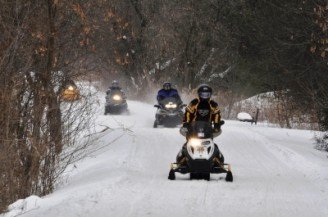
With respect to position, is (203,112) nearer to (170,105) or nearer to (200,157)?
(200,157)

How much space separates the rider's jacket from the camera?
13.5 metres

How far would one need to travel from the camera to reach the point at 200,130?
1295cm

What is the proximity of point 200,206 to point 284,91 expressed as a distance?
18.6 metres

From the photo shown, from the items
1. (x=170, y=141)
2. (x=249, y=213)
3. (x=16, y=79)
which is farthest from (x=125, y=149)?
(x=249, y=213)

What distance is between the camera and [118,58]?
42.6ft

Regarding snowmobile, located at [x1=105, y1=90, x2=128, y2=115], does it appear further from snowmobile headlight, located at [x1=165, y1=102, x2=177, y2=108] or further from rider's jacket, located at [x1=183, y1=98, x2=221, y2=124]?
rider's jacket, located at [x1=183, y1=98, x2=221, y2=124]

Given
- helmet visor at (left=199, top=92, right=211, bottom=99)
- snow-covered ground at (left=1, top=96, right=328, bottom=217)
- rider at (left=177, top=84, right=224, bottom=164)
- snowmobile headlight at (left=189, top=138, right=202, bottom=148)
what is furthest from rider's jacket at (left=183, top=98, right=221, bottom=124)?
snow-covered ground at (left=1, top=96, right=328, bottom=217)

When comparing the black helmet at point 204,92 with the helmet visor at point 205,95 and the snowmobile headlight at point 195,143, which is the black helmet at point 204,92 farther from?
the snowmobile headlight at point 195,143

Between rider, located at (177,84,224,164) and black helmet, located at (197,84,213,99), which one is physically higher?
black helmet, located at (197,84,213,99)

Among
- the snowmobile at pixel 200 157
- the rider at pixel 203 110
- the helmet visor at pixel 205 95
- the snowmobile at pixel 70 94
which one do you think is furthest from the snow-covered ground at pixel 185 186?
the helmet visor at pixel 205 95

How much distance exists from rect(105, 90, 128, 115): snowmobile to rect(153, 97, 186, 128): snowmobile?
7835mm

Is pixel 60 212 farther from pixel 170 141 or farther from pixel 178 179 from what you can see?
pixel 170 141

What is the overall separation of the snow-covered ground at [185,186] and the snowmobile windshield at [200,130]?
3.06 ft

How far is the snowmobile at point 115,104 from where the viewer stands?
3294 centimetres
